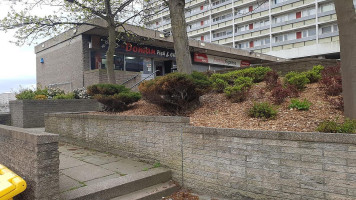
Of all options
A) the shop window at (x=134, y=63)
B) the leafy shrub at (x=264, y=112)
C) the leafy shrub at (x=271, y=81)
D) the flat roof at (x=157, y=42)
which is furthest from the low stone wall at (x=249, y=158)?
the shop window at (x=134, y=63)

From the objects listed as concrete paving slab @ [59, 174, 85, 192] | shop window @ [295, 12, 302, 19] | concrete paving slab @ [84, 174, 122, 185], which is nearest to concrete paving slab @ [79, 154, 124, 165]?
concrete paving slab @ [84, 174, 122, 185]

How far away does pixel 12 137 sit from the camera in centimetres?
416

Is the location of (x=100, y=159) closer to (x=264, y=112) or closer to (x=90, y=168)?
(x=90, y=168)

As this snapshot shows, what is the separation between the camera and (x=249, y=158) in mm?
3951

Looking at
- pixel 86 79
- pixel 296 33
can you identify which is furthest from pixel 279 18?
pixel 86 79

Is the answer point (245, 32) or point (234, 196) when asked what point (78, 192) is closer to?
point (234, 196)

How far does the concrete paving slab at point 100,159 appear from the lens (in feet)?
18.6

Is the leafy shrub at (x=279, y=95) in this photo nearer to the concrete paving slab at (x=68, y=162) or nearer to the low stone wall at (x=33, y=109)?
the concrete paving slab at (x=68, y=162)

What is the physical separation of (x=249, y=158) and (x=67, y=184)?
2.90 m

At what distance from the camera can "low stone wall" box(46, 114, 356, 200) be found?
3254 millimetres

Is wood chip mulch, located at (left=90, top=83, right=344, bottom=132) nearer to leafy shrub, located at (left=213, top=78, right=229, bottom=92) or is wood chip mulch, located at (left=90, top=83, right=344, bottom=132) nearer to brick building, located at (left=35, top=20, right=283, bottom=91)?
leafy shrub, located at (left=213, top=78, right=229, bottom=92)

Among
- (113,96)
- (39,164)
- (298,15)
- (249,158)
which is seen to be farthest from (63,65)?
→ (298,15)

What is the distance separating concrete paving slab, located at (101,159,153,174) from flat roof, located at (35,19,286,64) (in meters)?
8.65

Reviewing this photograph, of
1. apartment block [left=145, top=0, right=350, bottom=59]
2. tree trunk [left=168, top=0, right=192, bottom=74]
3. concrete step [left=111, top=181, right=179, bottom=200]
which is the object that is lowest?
concrete step [left=111, top=181, right=179, bottom=200]
